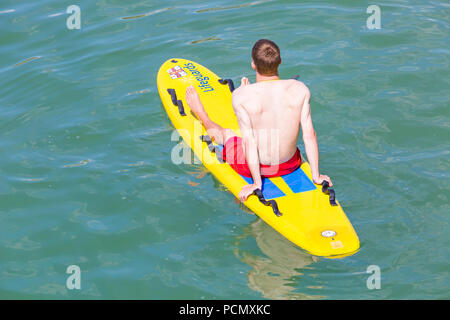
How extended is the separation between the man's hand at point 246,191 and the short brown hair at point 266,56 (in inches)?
42.9

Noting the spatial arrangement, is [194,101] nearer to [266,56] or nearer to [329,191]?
[266,56]

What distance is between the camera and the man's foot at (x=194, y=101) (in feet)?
21.8

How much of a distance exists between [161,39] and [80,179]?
136 inches

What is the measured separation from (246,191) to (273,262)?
2.54ft

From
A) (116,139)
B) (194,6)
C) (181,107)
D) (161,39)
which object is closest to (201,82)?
(181,107)

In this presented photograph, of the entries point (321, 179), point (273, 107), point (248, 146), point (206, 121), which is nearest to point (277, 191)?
point (321, 179)

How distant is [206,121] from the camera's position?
6.49 m

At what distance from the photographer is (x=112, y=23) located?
30.7 feet

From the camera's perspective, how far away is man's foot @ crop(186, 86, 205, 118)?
21.8 ft

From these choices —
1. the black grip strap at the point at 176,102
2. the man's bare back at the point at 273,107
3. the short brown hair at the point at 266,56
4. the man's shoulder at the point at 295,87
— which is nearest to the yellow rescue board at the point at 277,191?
the black grip strap at the point at 176,102

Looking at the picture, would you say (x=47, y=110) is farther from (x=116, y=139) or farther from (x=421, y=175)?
(x=421, y=175)

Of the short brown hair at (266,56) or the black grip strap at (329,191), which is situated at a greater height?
the short brown hair at (266,56)

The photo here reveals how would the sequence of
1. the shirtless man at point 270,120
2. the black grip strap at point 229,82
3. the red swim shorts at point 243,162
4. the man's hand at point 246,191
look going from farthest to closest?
the black grip strap at point 229,82
the red swim shorts at point 243,162
the man's hand at point 246,191
the shirtless man at point 270,120

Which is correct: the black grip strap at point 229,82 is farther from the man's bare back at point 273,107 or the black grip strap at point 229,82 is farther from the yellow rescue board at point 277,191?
the man's bare back at point 273,107
